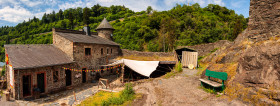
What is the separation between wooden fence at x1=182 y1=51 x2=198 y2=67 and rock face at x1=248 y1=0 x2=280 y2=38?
30.2 feet

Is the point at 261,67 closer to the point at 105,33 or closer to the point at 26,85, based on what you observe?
the point at 26,85

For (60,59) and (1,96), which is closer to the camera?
(1,96)

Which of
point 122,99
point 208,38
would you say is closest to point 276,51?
point 122,99

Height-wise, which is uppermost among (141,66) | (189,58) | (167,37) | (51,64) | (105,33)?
(105,33)

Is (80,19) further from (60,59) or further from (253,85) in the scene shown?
(253,85)

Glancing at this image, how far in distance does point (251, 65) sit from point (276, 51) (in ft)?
2.94

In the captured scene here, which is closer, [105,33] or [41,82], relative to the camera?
[41,82]

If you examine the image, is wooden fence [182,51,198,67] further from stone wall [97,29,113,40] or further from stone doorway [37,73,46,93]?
stone doorway [37,73,46,93]

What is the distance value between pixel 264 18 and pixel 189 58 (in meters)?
9.92

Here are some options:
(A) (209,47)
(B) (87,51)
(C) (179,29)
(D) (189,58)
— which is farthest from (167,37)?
(B) (87,51)

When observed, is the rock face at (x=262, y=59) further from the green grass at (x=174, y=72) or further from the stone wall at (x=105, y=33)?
the stone wall at (x=105, y=33)

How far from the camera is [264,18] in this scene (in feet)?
17.0

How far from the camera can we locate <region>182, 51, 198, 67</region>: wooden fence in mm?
14633

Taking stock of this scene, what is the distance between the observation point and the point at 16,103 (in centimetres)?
827
